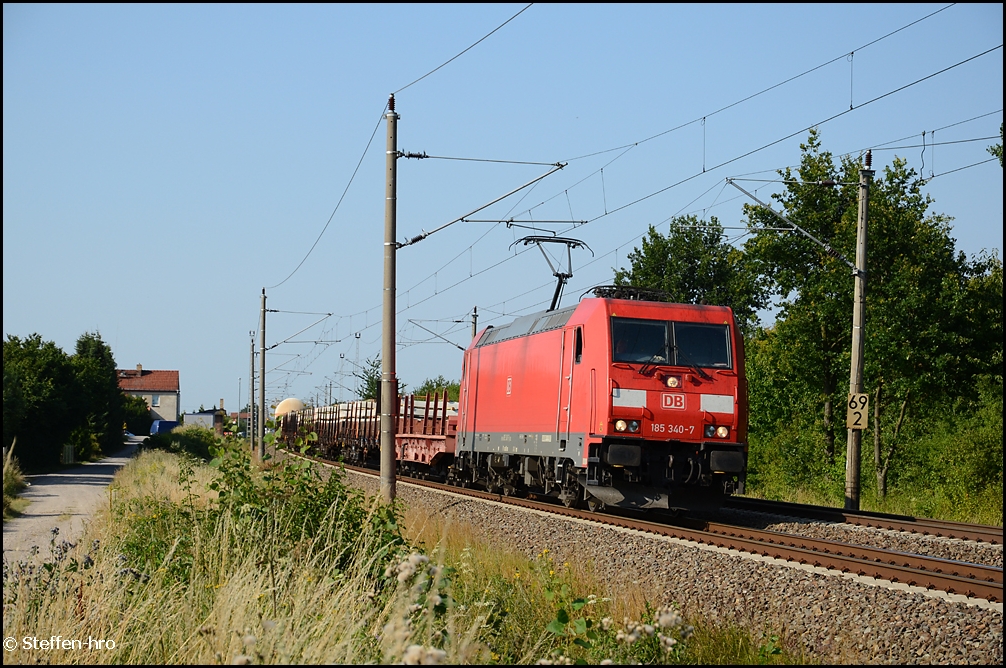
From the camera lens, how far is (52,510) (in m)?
18.8

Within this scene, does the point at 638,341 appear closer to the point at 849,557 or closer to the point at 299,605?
the point at 849,557

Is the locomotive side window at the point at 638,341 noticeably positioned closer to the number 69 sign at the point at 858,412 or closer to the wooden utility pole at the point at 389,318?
the wooden utility pole at the point at 389,318

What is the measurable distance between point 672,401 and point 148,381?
132954mm

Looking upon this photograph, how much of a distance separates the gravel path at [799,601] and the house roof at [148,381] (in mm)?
131207

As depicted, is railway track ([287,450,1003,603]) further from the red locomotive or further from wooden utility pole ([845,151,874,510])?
wooden utility pole ([845,151,874,510])

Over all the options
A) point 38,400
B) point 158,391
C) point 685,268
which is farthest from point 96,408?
point 158,391

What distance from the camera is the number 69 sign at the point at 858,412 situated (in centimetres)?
1917

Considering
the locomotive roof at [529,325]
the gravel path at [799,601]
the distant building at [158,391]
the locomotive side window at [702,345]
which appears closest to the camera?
the gravel path at [799,601]

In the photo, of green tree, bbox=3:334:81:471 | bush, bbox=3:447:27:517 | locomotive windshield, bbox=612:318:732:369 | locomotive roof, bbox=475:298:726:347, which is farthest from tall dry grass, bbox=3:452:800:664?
green tree, bbox=3:334:81:471

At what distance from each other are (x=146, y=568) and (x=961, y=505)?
17445mm

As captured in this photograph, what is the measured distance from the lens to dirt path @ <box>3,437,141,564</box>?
1280cm

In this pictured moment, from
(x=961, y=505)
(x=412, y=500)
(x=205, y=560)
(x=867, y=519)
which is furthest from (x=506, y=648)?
(x=961, y=505)

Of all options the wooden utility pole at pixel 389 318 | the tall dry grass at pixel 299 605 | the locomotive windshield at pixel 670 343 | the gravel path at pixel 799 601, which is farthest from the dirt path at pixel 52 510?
the locomotive windshield at pixel 670 343

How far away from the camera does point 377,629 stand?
21.9 ft
